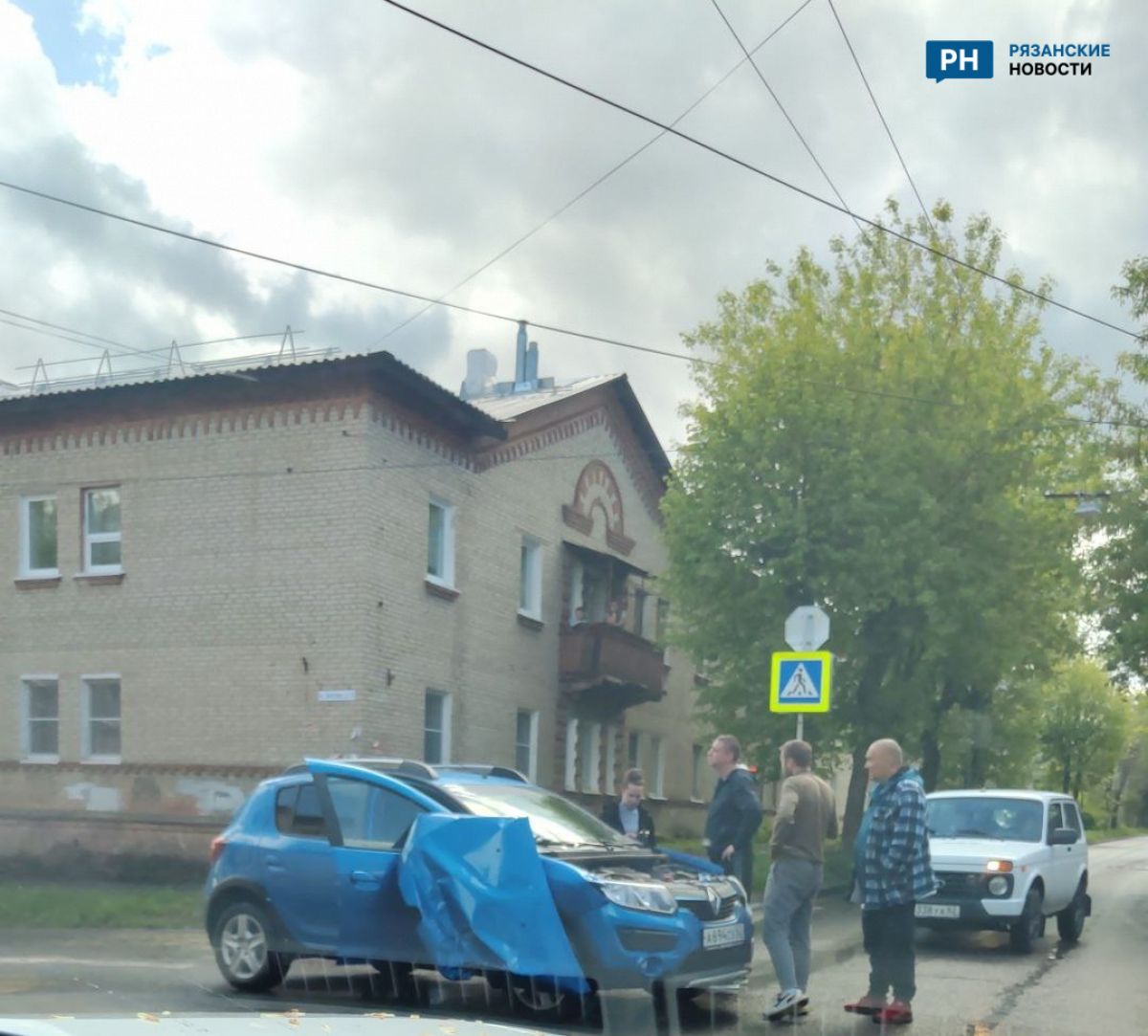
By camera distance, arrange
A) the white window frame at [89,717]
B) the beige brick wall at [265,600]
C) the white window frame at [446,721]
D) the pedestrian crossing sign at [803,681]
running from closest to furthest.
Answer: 1. the pedestrian crossing sign at [803,681]
2. the beige brick wall at [265,600]
3. the white window frame at [89,717]
4. the white window frame at [446,721]

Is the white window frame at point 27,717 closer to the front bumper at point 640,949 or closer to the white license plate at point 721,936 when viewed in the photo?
the white license plate at point 721,936

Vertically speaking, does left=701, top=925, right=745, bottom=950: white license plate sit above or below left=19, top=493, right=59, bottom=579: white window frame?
below

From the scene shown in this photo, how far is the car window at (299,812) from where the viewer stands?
34.9 feet

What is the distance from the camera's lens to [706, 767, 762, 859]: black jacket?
12625mm

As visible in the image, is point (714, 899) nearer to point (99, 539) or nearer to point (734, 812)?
point (734, 812)

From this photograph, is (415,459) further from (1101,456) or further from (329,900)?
(329,900)

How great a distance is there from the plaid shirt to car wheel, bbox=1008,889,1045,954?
16.1ft

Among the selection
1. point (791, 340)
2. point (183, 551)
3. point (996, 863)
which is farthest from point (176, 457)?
point (996, 863)

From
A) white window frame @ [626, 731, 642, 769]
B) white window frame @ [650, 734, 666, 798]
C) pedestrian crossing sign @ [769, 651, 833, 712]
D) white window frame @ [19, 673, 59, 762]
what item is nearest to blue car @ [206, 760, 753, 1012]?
pedestrian crossing sign @ [769, 651, 833, 712]

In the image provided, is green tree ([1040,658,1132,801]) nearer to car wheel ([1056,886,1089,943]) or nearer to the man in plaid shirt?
car wheel ([1056,886,1089,943])

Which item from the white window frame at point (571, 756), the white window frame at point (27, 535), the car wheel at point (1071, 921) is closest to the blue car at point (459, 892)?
the car wheel at point (1071, 921)

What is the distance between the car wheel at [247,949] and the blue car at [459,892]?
1cm

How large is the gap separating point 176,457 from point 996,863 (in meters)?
14.1

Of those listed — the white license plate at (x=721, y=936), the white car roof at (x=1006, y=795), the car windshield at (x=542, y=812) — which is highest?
the car windshield at (x=542, y=812)
